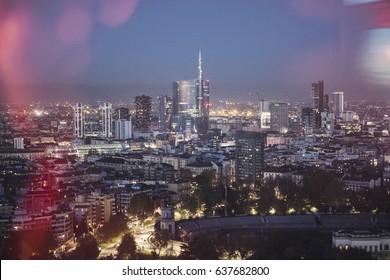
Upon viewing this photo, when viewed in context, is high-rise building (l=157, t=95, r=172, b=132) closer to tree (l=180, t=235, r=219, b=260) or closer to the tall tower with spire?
the tall tower with spire

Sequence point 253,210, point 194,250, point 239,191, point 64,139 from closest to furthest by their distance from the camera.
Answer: point 194,250
point 253,210
point 239,191
point 64,139

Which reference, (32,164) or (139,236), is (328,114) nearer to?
(32,164)

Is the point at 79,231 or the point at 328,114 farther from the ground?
the point at 328,114

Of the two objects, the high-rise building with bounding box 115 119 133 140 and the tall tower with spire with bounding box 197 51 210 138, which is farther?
the high-rise building with bounding box 115 119 133 140

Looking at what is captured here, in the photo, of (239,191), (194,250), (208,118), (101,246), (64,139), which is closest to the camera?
(194,250)

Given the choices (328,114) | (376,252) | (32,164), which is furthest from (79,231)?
(328,114)

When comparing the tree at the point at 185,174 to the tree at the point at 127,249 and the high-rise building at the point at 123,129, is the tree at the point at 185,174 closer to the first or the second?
the tree at the point at 127,249

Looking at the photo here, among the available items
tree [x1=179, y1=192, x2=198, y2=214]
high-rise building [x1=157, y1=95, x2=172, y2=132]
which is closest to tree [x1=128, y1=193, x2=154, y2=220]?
tree [x1=179, y1=192, x2=198, y2=214]
